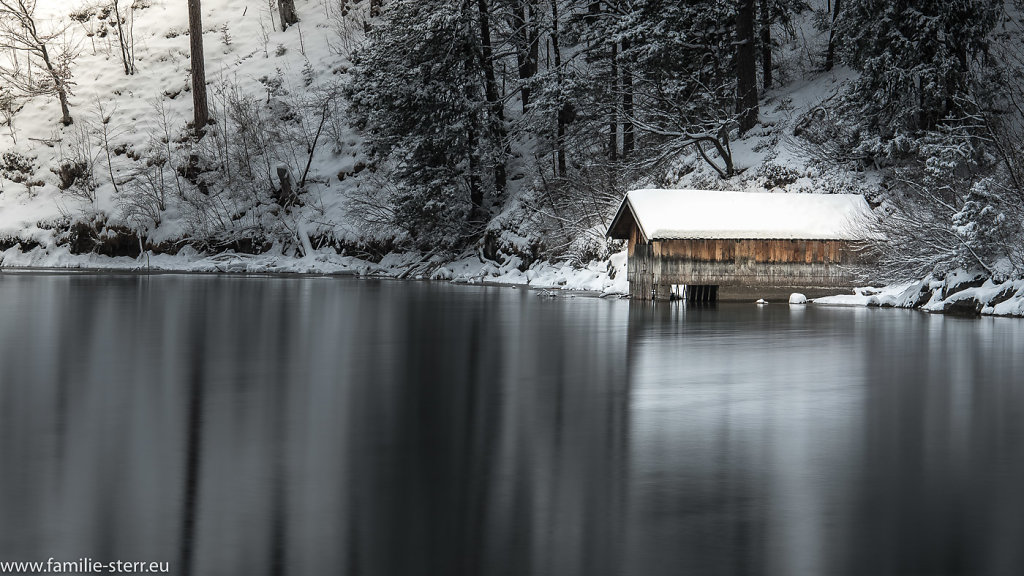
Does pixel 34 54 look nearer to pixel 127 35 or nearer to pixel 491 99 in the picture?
pixel 127 35

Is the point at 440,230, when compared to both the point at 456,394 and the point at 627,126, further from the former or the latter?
the point at 456,394

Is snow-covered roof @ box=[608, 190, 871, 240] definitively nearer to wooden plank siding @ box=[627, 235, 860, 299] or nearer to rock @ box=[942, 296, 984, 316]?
wooden plank siding @ box=[627, 235, 860, 299]

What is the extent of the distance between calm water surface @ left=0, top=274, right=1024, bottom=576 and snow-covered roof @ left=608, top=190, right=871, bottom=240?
11833 millimetres

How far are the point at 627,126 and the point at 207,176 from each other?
83.1ft

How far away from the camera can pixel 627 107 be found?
45.1m

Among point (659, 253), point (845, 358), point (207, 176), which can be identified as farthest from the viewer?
point (207, 176)

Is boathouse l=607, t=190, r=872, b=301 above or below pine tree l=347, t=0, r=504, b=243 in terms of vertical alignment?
below

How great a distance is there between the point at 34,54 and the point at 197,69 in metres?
16.6

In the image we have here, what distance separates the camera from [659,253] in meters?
31.8

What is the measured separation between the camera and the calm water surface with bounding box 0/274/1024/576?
21.3ft

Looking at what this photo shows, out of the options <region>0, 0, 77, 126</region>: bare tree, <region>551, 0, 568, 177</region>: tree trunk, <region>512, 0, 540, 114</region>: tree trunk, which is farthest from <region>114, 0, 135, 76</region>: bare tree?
<region>551, 0, 568, 177</region>: tree trunk

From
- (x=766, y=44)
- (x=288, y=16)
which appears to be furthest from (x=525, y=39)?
(x=288, y=16)

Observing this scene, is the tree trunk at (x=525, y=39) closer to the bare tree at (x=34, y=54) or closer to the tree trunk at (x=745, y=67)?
the tree trunk at (x=745, y=67)

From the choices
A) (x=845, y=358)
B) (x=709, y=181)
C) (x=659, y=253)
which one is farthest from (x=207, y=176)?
(x=845, y=358)
